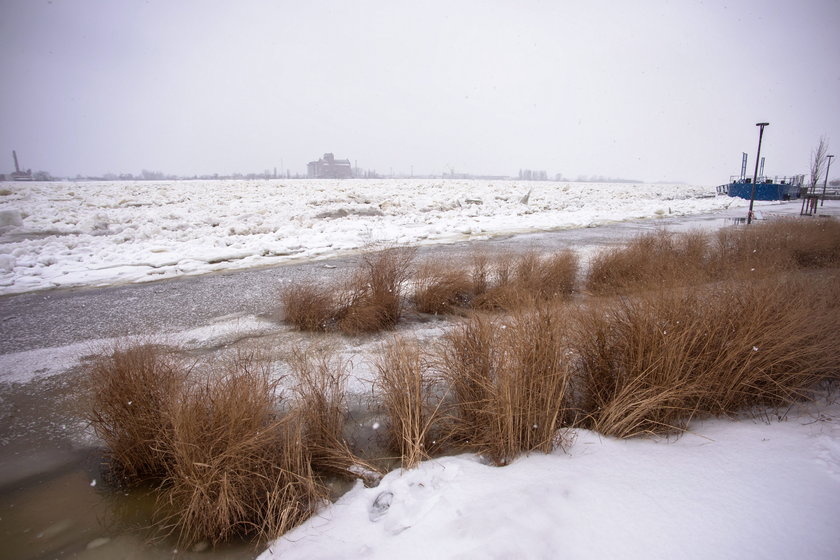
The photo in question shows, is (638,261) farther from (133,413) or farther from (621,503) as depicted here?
(133,413)

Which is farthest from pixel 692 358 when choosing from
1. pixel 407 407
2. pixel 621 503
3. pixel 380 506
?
pixel 380 506

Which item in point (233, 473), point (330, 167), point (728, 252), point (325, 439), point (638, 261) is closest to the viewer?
point (233, 473)

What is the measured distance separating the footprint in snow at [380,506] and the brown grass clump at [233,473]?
36cm

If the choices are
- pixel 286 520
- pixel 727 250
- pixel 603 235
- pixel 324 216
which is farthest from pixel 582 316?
pixel 324 216

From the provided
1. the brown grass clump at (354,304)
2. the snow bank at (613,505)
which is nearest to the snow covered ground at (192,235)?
the brown grass clump at (354,304)

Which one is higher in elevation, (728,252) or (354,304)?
(728,252)

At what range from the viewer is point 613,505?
7.38ft

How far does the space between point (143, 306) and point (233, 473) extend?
211 inches

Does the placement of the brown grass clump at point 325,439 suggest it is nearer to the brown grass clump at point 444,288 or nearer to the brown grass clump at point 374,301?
the brown grass clump at point 374,301

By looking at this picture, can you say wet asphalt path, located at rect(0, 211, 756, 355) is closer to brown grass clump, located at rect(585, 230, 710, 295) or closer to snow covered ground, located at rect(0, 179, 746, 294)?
snow covered ground, located at rect(0, 179, 746, 294)

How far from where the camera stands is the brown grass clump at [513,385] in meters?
2.80

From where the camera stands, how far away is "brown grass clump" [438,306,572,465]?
9.18 ft

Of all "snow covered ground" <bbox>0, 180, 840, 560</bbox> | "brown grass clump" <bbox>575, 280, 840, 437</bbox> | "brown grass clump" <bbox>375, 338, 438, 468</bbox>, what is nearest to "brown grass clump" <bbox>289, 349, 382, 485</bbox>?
"snow covered ground" <bbox>0, 180, 840, 560</bbox>

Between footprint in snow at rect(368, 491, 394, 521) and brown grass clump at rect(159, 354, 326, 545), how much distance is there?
362mm
